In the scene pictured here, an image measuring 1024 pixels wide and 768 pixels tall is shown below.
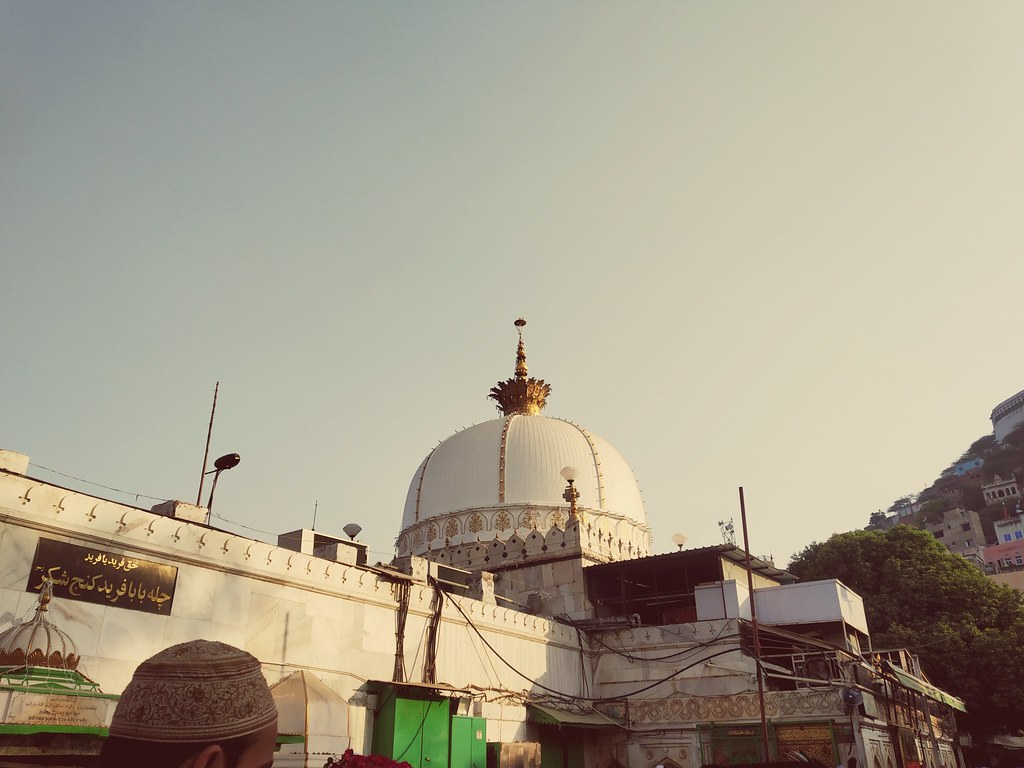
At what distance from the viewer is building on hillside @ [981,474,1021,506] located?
10356 centimetres

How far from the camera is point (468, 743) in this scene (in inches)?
785

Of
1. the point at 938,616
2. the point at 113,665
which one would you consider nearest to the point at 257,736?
the point at 113,665

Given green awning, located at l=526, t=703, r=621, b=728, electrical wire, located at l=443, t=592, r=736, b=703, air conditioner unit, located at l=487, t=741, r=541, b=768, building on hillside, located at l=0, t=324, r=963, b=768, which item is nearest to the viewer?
building on hillside, located at l=0, t=324, r=963, b=768

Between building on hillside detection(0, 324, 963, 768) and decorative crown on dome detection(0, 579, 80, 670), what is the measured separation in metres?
0.43

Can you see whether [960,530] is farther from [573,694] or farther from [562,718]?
[562,718]

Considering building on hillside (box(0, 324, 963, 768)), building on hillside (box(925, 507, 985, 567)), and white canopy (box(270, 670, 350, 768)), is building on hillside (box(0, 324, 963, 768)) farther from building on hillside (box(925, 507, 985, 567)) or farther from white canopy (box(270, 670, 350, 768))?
building on hillside (box(925, 507, 985, 567))

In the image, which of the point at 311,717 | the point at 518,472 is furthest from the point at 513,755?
the point at 518,472

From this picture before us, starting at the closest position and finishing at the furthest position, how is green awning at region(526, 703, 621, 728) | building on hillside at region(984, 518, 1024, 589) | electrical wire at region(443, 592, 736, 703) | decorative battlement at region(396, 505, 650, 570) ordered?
1. electrical wire at region(443, 592, 736, 703)
2. green awning at region(526, 703, 621, 728)
3. decorative battlement at region(396, 505, 650, 570)
4. building on hillside at region(984, 518, 1024, 589)

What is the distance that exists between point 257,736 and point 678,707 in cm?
2431

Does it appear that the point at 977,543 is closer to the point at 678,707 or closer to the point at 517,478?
the point at 517,478

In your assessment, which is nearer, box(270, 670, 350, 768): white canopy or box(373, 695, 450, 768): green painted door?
box(270, 670, 350, 768): white canopy

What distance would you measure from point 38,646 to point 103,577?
1.94 metres

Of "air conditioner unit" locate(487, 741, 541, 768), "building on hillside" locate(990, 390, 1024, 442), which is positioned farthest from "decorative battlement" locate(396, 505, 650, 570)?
"building on hillside" locate(990, 390, 1024, 442)

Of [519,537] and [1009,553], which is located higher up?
[1009,553]
